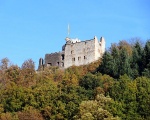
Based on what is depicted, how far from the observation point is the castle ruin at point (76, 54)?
5734 centimetres

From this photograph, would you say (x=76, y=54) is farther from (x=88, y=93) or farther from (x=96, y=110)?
(x=96, y=110)

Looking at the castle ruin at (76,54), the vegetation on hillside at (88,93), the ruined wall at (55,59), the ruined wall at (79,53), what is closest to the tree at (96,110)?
the vegetation on hillside at (88,93)

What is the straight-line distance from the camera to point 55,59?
60219 mm

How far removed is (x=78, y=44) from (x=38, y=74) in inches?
307

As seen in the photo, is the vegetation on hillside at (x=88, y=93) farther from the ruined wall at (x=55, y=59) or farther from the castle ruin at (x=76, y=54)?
the ruined wall at (x=55, y=59)

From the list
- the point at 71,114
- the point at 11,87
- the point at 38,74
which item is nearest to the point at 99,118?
the point at 71,114

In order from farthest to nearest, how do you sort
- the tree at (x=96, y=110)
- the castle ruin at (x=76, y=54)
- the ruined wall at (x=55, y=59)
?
the ruined wall at (x=55, y=59) → the castle ruin at (x=76, y=54) → the tree at (x=96, y=110)

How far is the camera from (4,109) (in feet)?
138

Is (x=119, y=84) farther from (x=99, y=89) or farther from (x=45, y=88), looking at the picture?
(x=45, y=88)

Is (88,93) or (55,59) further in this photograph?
(55,59)

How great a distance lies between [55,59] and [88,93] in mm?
19428

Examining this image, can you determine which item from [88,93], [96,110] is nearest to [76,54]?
[88,93]

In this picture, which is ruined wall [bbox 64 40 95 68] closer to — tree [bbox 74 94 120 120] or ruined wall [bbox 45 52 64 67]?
ruined wall [bbox 45 52 64 67]

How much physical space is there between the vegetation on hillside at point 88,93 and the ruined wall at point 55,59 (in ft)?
26.9
